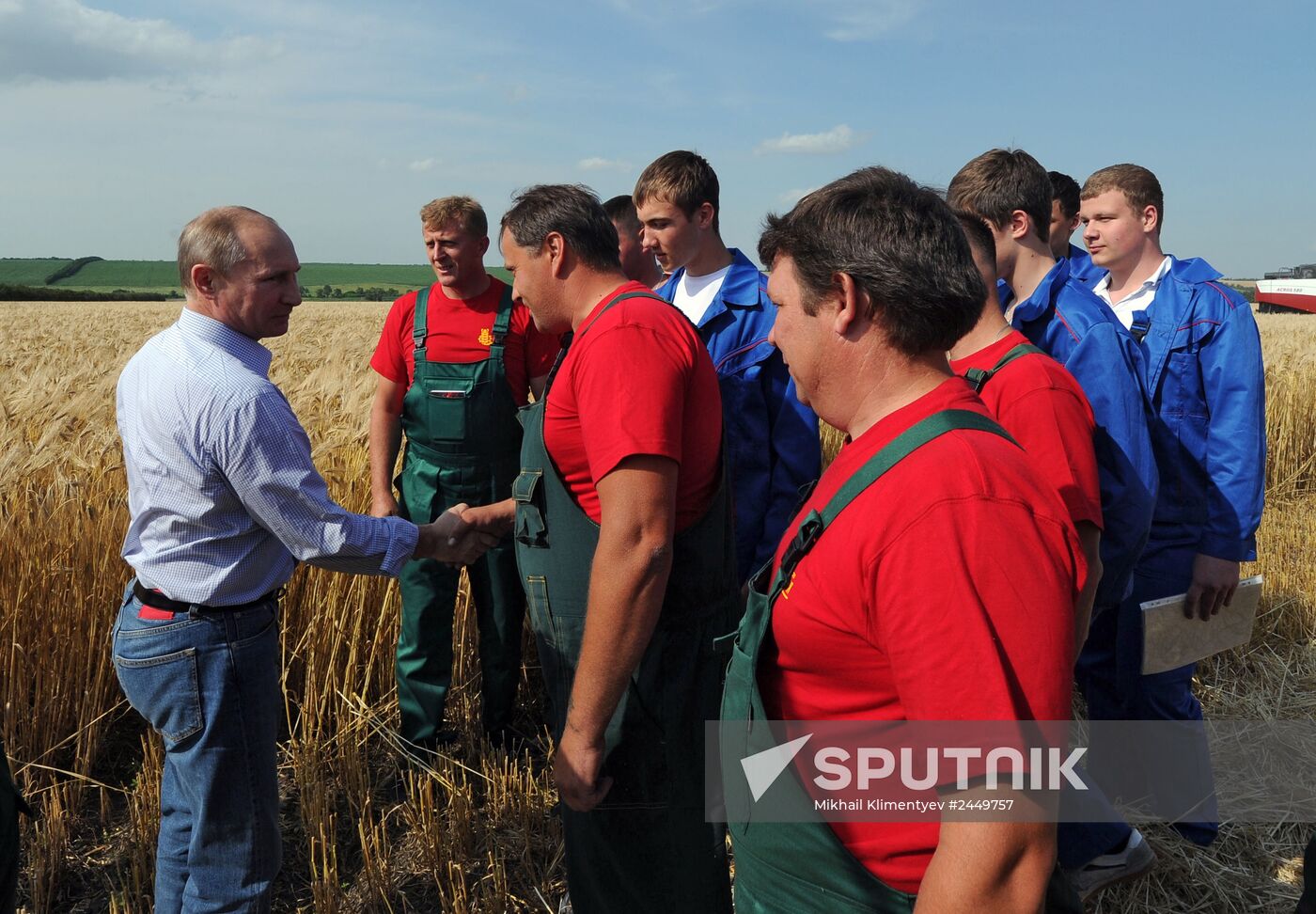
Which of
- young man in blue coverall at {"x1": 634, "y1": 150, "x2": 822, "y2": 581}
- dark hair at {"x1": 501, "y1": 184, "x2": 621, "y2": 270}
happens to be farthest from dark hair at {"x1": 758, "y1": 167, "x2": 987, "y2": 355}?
young man in blue coverall at {"x1": 634, "y1": 150, "x2": 822, "y2": 581}

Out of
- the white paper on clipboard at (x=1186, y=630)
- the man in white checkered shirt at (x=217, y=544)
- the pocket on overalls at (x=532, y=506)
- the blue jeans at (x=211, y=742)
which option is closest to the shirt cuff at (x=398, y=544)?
the man in white checkered shirt at (x=217, y=544)

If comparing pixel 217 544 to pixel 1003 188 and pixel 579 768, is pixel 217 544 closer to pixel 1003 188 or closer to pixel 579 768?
pixel 579 768

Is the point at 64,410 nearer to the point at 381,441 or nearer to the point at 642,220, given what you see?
the point at 381,441

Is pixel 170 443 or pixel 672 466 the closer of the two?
pixel 672 466

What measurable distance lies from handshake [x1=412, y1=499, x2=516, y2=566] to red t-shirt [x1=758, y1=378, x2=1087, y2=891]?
5.34 ft

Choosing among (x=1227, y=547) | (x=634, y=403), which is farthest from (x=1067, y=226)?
(x=634, y=403)

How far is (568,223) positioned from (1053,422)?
1182 millimetres

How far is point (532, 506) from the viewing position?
2330mm

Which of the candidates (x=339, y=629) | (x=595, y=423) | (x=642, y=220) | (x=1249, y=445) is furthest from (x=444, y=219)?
(x=1249, y=445)

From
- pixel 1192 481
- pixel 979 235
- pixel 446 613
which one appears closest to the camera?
pixel 979 235

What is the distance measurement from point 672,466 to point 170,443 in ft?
3.91

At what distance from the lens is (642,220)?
12.6 feet

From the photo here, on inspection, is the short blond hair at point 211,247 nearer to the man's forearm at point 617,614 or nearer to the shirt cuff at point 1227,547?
the man's forearm at point 617,614

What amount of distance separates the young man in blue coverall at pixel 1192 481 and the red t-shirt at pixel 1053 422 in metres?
1.43
